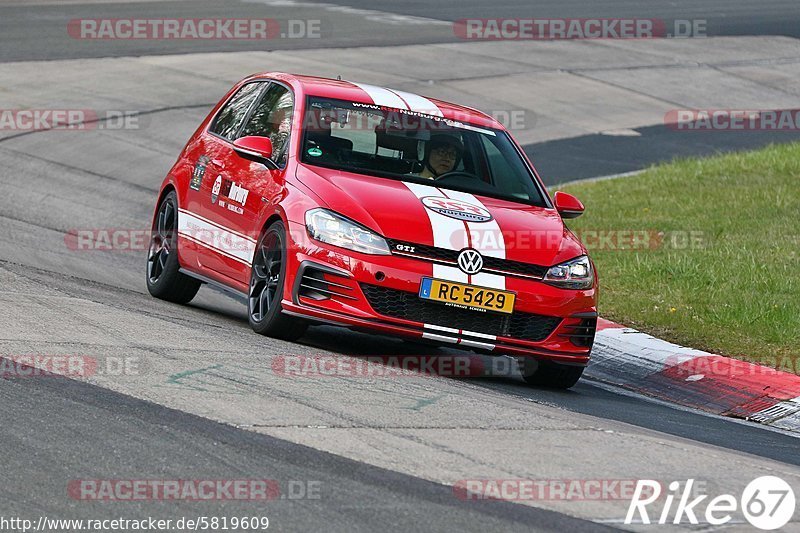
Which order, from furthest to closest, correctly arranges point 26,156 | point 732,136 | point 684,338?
1. point 732,136
2. point 26,156
3. point 684,338

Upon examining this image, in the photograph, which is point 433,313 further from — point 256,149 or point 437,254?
point 256,149

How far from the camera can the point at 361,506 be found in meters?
5.39

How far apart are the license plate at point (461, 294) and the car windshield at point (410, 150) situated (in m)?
1.11

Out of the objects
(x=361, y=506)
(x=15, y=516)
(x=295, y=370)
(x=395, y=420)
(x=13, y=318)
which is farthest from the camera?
(x=13, y=318)

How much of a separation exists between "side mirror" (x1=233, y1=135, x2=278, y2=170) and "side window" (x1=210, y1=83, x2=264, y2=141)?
0.91m

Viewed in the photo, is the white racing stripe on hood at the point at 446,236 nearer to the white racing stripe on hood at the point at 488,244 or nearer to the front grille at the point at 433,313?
the white racing stripe on hood at the point at 488,244

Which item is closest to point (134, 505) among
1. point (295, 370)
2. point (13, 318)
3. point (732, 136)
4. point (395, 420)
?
point (395, 420)

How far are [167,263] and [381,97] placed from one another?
1.99 m

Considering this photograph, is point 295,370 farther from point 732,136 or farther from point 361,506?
point 732,136

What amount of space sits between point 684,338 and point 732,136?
12.2 m

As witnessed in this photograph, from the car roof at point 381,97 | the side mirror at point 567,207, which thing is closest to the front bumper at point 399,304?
the side mirror at point 567,207

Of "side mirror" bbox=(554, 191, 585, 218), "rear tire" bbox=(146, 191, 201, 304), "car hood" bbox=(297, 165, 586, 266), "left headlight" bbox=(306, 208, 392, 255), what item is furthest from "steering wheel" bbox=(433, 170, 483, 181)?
"rear tire" bbox=(146, 191, 201, 304)

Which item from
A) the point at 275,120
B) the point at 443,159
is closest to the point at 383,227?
the point at 443,159

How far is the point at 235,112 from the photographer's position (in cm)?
1044
